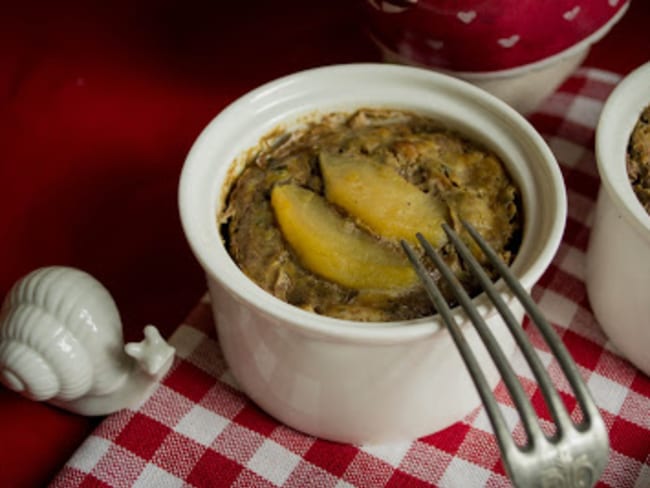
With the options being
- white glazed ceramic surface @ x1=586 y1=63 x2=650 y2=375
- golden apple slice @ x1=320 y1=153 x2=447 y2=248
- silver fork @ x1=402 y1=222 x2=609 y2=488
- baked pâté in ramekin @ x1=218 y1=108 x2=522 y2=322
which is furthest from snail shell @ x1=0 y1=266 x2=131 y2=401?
white glazed ceramic surface @ x1=586 y1=63 x2=650 y2=375

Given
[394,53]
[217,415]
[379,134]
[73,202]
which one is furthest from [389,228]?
[73,202]

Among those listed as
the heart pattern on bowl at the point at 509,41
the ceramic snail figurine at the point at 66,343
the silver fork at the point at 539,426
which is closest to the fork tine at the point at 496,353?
the silver fork at the point at 539,426

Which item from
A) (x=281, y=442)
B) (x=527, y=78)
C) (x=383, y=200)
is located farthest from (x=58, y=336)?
(x=527, y=78)

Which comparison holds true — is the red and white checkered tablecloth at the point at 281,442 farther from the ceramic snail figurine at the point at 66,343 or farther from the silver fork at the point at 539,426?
the silver fork at the point at 539,426

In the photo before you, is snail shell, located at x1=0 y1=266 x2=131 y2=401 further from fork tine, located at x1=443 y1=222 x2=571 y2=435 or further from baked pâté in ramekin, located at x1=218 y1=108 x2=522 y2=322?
fork tine, located at x1=443 y1=222 x2=571 y2=435

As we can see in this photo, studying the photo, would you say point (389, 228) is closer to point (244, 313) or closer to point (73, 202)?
point (244, 313)

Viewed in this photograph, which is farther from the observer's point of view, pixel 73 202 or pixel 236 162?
pixel 73 202
